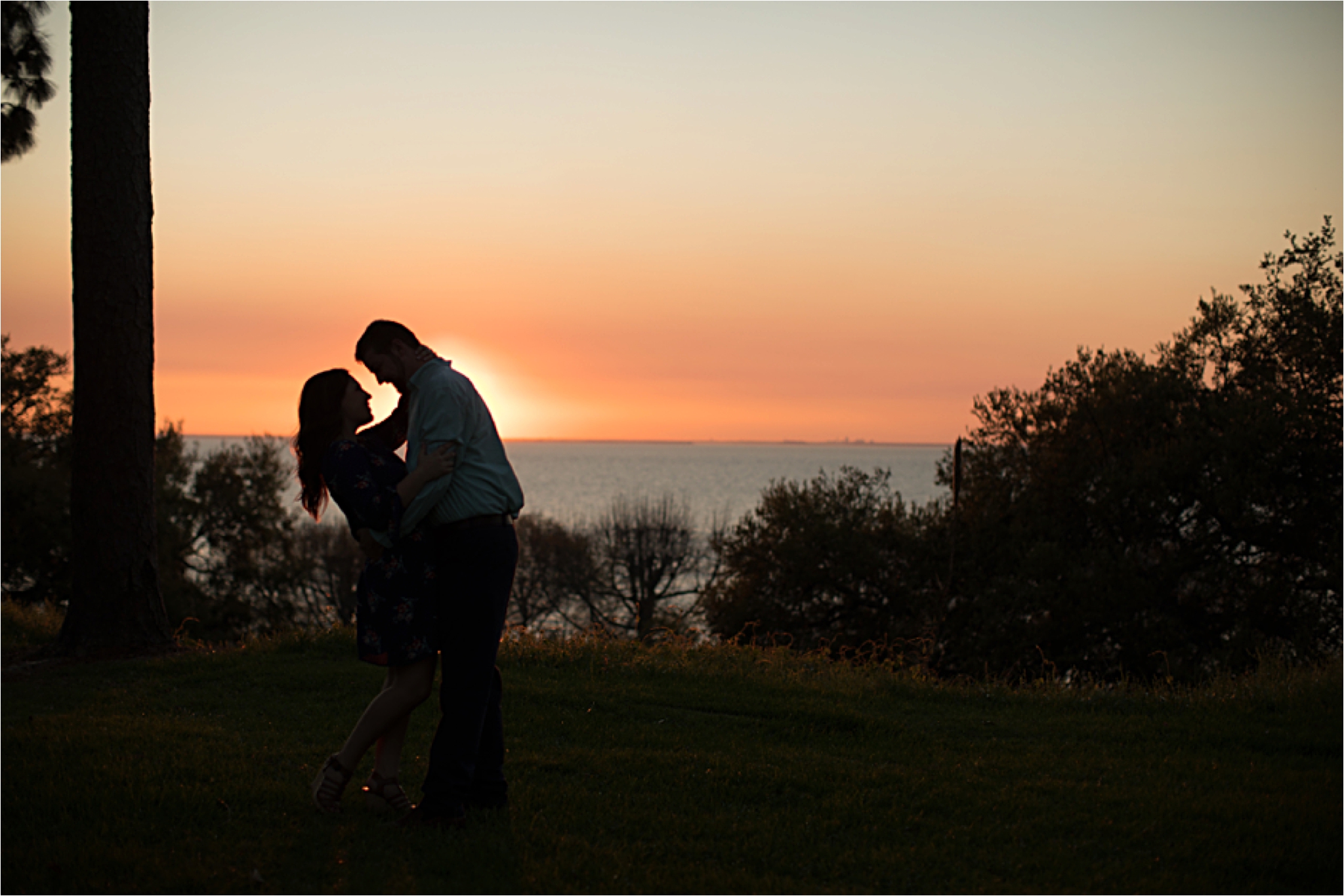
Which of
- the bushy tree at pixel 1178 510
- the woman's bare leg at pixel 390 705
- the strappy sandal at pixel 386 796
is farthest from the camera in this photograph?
the bushy tree at pixel 1178 510

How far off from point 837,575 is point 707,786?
19.6 meters

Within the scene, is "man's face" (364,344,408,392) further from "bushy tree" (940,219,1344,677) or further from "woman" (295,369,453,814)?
"bushy tree" (940,219,1344,677)

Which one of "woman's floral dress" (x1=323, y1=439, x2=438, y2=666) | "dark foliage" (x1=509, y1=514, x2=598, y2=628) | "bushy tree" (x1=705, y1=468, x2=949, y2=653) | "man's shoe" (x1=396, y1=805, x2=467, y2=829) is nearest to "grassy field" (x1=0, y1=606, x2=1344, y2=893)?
"man's shoe" (x1=396, y1=805, x2=467, y2=829)

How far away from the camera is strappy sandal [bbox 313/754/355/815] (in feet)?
14.1

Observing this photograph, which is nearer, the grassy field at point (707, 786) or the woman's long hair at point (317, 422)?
the grassy field at point (707, 786)

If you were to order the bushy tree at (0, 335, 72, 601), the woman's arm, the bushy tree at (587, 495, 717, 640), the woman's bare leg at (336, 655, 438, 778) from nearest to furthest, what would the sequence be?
the woman's arm < the woman's bare leg at (336, 655, 438, 778) < the bushy tree at (0, 335, 72, 601) < the bushy tree at (587, 495, 717, 640)

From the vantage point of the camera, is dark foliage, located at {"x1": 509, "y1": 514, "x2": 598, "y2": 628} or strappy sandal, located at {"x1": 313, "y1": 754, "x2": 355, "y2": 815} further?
dark foliage, located at {"x1": 509, "y1": 514, "x2": 598, "y2": 628}

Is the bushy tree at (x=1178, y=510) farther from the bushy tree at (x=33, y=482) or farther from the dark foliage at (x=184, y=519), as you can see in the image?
the bushy tree at (x=33, y=482)

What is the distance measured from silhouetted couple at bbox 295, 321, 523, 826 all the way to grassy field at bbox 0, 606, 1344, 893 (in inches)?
15.0

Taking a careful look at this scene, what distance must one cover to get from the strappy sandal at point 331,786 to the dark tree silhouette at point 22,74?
9.74m

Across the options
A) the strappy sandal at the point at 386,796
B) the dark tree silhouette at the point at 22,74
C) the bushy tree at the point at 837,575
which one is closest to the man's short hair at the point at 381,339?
the strappy sandal at the point at 386,796

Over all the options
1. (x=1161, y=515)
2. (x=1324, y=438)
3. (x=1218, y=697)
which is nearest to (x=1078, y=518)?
(x=1161, y=515)

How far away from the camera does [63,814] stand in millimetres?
4176

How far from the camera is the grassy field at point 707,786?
3.77 meters
